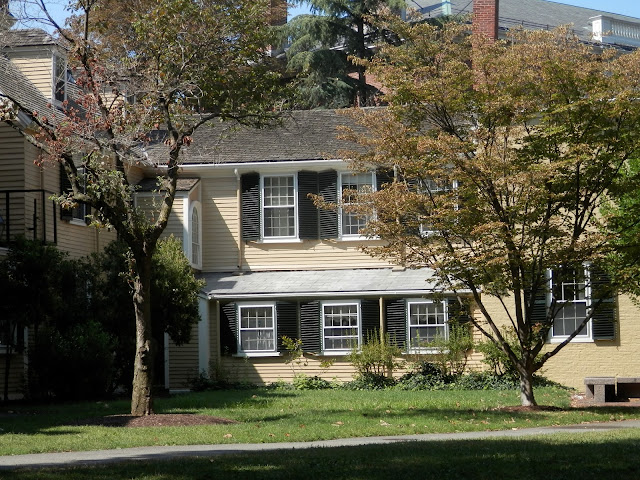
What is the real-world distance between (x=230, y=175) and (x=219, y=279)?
10.0 ft

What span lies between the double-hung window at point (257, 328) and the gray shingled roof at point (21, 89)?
7.26 meters

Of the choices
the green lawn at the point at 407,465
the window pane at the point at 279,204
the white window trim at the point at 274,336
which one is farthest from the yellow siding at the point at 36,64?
the green lawn at the point at 407,465

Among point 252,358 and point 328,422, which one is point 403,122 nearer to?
point 328,422

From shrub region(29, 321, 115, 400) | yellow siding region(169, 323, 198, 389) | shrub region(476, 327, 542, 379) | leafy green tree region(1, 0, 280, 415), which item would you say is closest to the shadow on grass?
shrub region(29, 321, 115, 400)

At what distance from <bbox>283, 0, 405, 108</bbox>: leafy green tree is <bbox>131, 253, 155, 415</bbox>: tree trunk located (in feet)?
73.0

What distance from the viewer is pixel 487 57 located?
17594 millimetres

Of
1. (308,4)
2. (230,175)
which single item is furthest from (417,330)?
(308,4)

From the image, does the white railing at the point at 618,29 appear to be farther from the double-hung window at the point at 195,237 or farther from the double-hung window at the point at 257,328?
the double-hung window at the point at 257,328

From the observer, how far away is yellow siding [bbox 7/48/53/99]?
25828mm

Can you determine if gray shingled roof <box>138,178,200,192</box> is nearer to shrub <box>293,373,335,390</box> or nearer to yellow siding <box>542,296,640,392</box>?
shrub <box>293,373,335,390</box>

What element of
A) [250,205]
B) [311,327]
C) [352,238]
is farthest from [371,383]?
[250,205]

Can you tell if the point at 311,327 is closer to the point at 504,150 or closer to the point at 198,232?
the point at 198,232

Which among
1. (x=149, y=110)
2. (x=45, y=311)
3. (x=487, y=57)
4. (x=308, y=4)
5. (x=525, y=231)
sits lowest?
(x=45, y=311)

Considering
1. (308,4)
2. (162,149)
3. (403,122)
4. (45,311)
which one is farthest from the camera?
(308,4)
